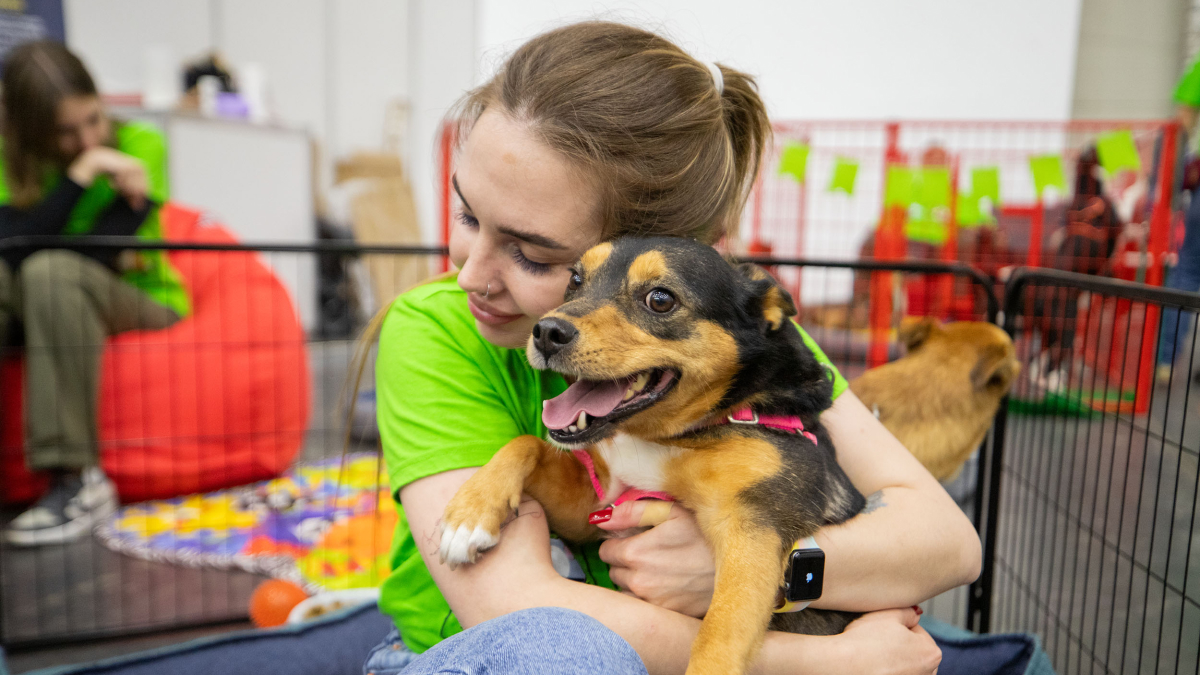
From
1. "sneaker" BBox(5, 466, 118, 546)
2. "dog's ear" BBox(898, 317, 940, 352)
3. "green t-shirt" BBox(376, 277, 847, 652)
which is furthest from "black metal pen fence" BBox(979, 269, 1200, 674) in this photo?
"sneaker" BBox(5, 466, 118, 546)

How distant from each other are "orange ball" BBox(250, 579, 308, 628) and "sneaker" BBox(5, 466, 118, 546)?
1.20m

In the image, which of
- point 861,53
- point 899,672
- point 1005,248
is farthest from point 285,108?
point 899,672

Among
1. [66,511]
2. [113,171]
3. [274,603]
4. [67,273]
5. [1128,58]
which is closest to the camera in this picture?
[274,603]

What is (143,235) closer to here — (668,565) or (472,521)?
(472,521)

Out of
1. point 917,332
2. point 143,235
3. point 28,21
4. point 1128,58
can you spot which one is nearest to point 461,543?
point 917,332

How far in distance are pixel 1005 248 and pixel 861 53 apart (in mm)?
2984

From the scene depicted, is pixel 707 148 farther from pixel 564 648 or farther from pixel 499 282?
pixel 564 648

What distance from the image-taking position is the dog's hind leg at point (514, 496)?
1.12 metres

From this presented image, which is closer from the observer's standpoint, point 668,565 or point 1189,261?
point 668,565

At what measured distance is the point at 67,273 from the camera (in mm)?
3328

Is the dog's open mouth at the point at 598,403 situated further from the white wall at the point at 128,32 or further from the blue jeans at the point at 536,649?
the white wall at the point at 128,32

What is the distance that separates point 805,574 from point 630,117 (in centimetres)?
78

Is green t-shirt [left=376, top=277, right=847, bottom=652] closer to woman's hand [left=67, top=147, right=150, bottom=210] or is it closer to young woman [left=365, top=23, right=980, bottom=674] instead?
young woman [left=365, top=23, right=980, bottom=674]

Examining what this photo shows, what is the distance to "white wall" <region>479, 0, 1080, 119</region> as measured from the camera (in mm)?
7633
